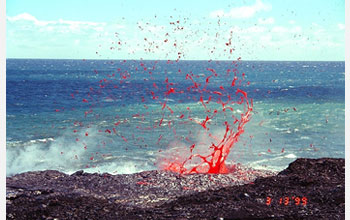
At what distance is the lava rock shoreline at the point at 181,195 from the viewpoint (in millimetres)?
10188

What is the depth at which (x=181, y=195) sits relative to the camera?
13.7 m

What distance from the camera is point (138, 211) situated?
35.7ft

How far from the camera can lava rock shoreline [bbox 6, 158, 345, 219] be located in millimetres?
10188

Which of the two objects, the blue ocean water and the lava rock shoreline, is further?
the blue ocean water

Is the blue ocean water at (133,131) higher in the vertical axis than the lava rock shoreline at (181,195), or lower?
lower

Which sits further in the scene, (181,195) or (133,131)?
(133,131)

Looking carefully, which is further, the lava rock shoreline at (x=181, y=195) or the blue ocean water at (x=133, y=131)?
the blue ocean water at (x=133, y=131)

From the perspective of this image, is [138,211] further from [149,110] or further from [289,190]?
[149,110]

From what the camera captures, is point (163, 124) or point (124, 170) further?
point (163, 124)

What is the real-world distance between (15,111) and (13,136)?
16.3 m

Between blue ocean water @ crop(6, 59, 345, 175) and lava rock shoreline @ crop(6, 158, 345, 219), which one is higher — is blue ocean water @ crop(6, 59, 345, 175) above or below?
below

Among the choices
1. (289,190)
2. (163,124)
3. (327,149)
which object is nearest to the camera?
(289,190)

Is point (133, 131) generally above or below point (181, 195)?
below

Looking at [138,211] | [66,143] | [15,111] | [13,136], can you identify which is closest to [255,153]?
[66,143]
